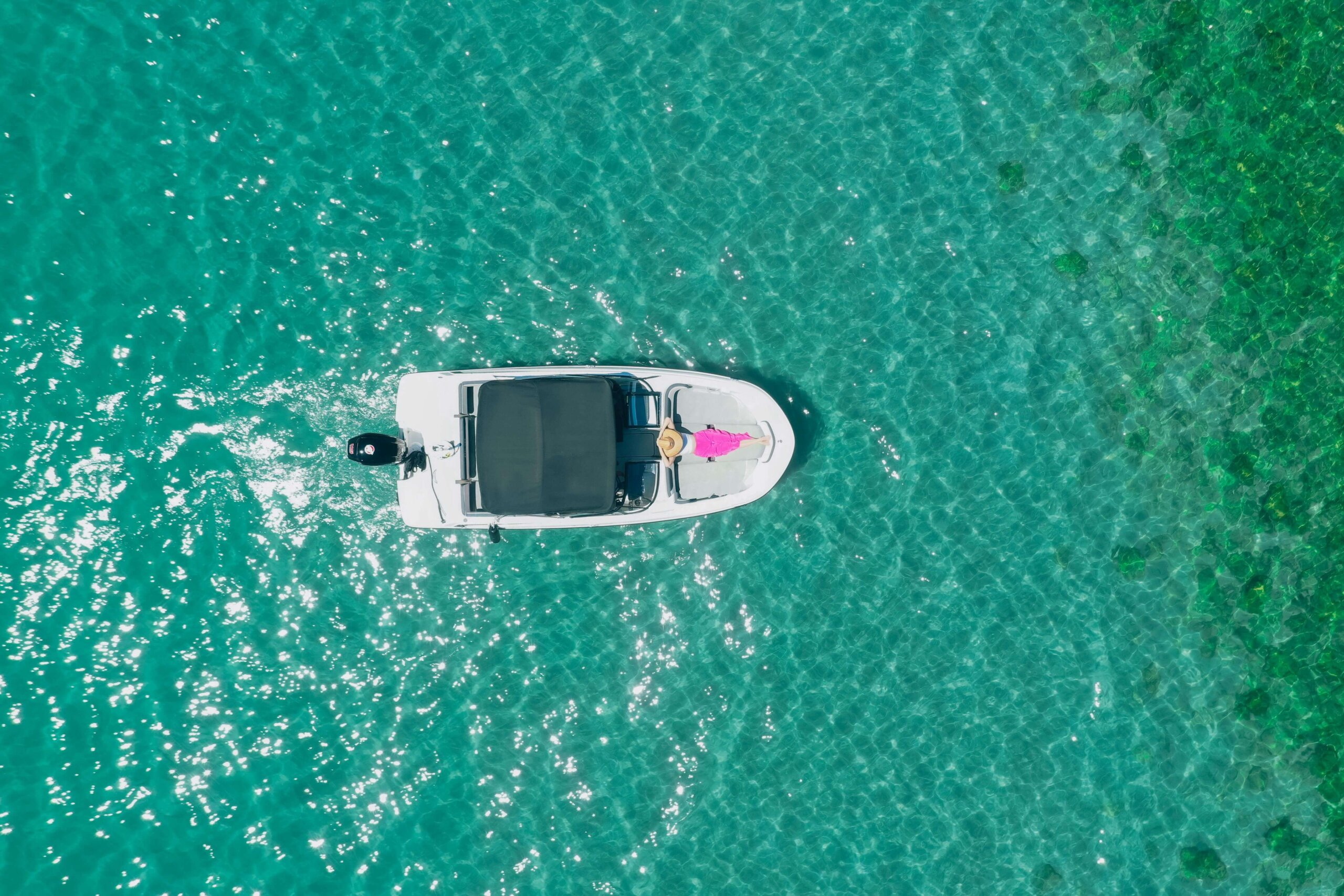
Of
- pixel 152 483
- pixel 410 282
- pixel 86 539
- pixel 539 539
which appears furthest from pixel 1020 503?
pixel 86 539

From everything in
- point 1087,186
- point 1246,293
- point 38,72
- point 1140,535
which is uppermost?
point 38,72

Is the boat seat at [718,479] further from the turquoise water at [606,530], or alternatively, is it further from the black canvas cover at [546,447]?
the black canvas cover at [546,447]

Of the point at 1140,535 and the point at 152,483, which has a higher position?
the point at 152,483

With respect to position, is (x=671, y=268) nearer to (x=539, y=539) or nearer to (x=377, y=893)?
(x=539, y=539)

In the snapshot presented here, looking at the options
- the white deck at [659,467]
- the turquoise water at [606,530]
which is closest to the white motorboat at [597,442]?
the white deck at [659,467]
